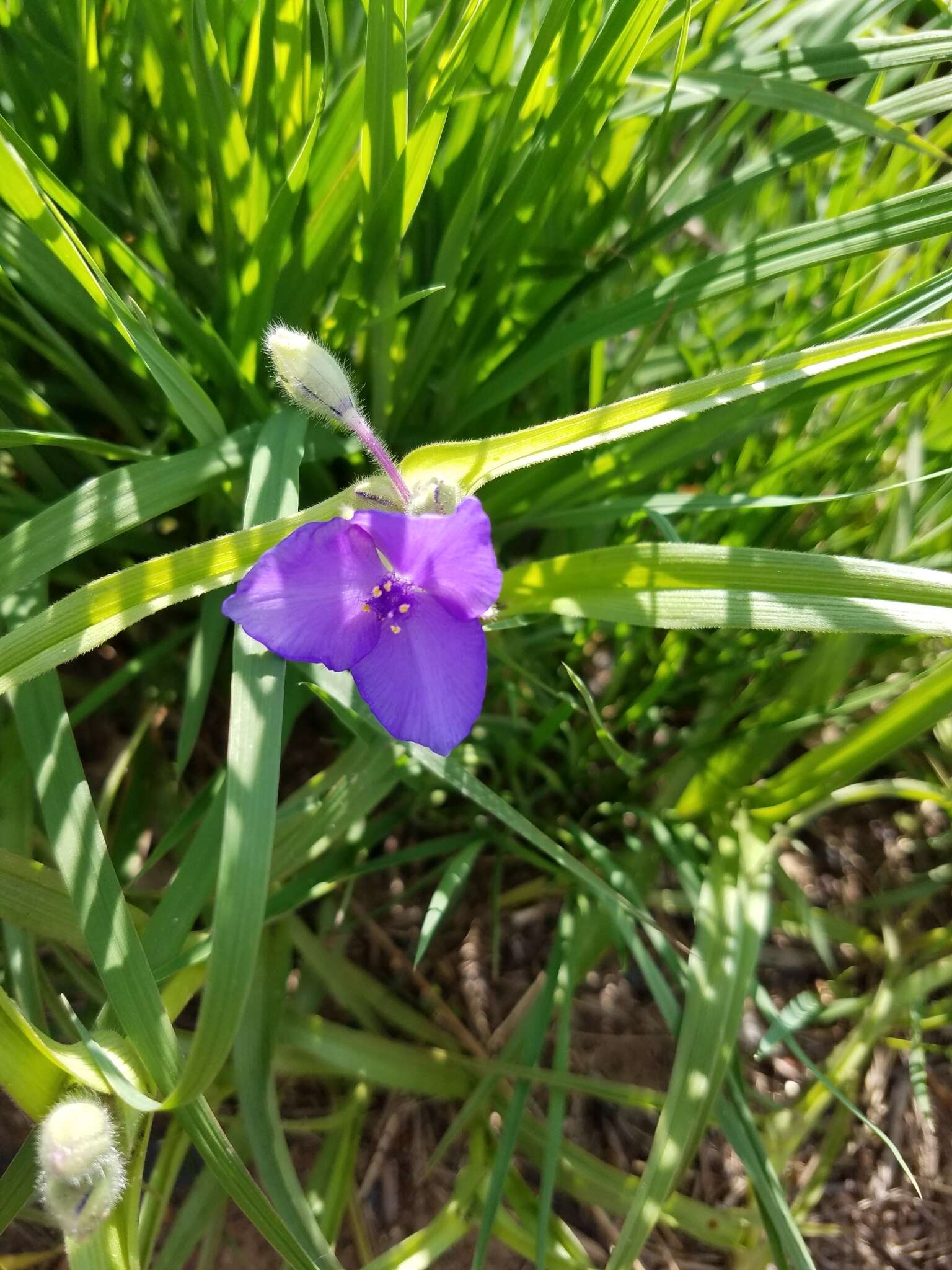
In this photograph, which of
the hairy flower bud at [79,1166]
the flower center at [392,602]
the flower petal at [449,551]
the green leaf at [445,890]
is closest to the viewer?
the hairy flower bud at [79,1166]

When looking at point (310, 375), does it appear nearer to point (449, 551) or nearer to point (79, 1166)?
point (449, 551)

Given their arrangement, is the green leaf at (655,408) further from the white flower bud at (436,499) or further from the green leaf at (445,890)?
the green leaf at (445,890)

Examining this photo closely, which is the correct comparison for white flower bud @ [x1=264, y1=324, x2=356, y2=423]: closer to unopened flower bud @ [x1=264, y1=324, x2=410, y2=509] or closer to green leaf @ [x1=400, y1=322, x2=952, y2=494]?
unopened flower bud @ [x1=264, y1=324, x2=410, y2=509]

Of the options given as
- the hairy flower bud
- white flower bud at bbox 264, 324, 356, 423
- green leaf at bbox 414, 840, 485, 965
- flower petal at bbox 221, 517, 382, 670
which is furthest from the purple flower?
the hairy flower bud

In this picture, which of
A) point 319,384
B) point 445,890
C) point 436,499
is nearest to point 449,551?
point 436,499

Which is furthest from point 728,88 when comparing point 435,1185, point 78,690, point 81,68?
point 435,1185

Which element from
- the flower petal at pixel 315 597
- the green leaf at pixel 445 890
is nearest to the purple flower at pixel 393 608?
the flower petal at pixel 315 597

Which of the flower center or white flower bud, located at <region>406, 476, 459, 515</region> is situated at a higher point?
white flower bud, located at <region>406, 476, 459, 515</region>
